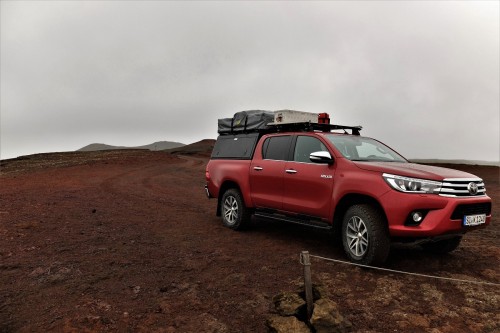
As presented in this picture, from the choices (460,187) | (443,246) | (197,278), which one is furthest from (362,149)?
(197,278)

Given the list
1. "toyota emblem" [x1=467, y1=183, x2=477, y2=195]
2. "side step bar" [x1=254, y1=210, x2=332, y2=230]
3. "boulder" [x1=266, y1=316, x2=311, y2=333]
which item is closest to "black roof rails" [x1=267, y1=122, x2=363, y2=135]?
"side step bar" [x1=254, y1=210, x2=332, y2=230]

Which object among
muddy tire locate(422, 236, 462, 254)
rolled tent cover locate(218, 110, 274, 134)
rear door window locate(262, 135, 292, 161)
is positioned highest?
rolled tent cover locate(218, 110, 274, 134)

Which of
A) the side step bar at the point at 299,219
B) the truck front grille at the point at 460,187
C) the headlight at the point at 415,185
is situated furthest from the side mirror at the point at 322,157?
the truck front grille at the point at 460,187

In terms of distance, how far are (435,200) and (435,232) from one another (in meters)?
0.40

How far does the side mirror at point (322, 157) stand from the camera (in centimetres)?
602

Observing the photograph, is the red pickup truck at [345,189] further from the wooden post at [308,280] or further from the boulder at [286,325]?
the boulder at [286,325]

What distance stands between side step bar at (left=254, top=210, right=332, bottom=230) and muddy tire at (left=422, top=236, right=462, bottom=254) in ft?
5.83

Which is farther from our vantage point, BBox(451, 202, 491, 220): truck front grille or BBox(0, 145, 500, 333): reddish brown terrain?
BBox(451, 202, 491, 220): truck front grille

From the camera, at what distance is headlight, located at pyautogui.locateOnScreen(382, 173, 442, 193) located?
5.16 m

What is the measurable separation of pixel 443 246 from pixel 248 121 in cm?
432

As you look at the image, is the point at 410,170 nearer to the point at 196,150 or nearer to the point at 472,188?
the point at 472,188

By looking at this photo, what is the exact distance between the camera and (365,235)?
219 inches

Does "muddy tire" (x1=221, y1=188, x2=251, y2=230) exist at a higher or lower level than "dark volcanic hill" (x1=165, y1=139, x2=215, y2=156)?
lower

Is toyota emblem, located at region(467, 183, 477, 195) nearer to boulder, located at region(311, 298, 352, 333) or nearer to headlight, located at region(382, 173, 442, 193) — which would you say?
headlight, located at region(382, 173, 442, 193)
